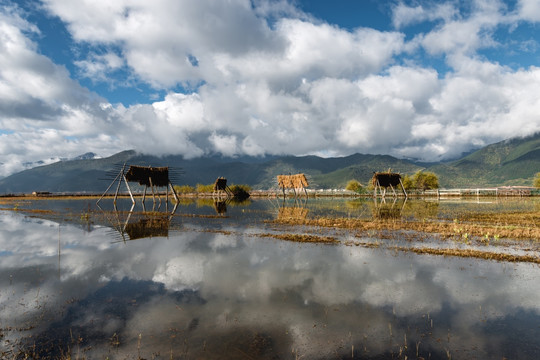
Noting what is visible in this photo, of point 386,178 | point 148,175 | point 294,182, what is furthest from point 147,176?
point 386,178

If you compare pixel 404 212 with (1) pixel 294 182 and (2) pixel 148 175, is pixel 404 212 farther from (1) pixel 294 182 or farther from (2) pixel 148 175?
(1) pixel 294 182

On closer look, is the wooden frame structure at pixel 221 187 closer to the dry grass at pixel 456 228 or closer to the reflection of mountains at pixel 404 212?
the reflection of mountains at pixel 404 212

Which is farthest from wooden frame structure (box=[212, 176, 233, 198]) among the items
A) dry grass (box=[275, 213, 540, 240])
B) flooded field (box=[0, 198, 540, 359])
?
flooded field (box=[0, 198, 540, 359])

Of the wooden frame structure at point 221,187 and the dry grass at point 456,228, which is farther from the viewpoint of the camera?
the wooden frame structure at point 221,187

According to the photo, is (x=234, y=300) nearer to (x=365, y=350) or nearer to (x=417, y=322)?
(x=365, y=350)

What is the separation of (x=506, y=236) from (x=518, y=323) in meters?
11.9

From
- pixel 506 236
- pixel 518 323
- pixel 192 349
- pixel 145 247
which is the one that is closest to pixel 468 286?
pixel 518 323

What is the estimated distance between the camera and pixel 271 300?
777cm

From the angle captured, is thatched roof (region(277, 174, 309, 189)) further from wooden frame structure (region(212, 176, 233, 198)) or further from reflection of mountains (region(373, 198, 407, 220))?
reflection of mountains (region(373, 198, 407, 220))

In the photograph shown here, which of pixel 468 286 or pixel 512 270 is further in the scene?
pixel 512 270

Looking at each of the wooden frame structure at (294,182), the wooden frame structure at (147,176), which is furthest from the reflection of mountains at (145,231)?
the wooden frame structure at (294,182)

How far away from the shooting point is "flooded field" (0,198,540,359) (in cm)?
563

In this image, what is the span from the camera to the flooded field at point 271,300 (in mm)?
5629

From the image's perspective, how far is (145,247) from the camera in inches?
547
